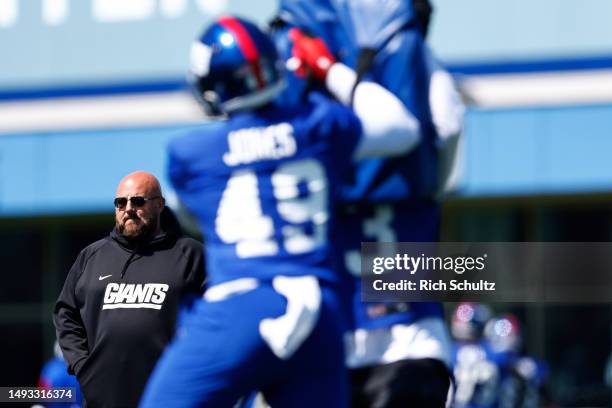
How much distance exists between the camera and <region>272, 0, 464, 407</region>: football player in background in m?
4.87

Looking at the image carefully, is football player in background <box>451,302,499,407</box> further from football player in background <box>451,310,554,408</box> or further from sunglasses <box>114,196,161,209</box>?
sunglasses <box>114,196,161,209</box>

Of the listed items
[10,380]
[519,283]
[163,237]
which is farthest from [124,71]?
[163,237]

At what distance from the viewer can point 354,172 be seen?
4.91 m

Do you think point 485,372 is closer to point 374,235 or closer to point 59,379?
point 59,379

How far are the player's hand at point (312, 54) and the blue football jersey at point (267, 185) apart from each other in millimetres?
360

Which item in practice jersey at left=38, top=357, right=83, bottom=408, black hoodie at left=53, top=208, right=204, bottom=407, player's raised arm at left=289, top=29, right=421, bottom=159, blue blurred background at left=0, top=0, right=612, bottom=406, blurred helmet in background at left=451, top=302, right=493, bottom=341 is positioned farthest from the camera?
blue blurred background at left=0, top=0, right=612, bottom=406

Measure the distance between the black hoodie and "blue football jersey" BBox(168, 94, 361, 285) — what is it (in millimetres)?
1492

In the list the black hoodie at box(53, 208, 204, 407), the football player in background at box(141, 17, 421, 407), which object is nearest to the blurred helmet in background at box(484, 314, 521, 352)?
the black hoodie at box(53, 208, 204, 407)

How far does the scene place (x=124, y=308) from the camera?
19.1 ft

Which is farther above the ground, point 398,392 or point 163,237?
point 163,237

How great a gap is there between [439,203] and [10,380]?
14.6 meters

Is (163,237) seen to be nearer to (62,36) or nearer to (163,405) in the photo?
(163,405)

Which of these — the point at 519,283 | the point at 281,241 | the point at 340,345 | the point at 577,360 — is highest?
the point at 281,241

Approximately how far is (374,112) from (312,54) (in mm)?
426
